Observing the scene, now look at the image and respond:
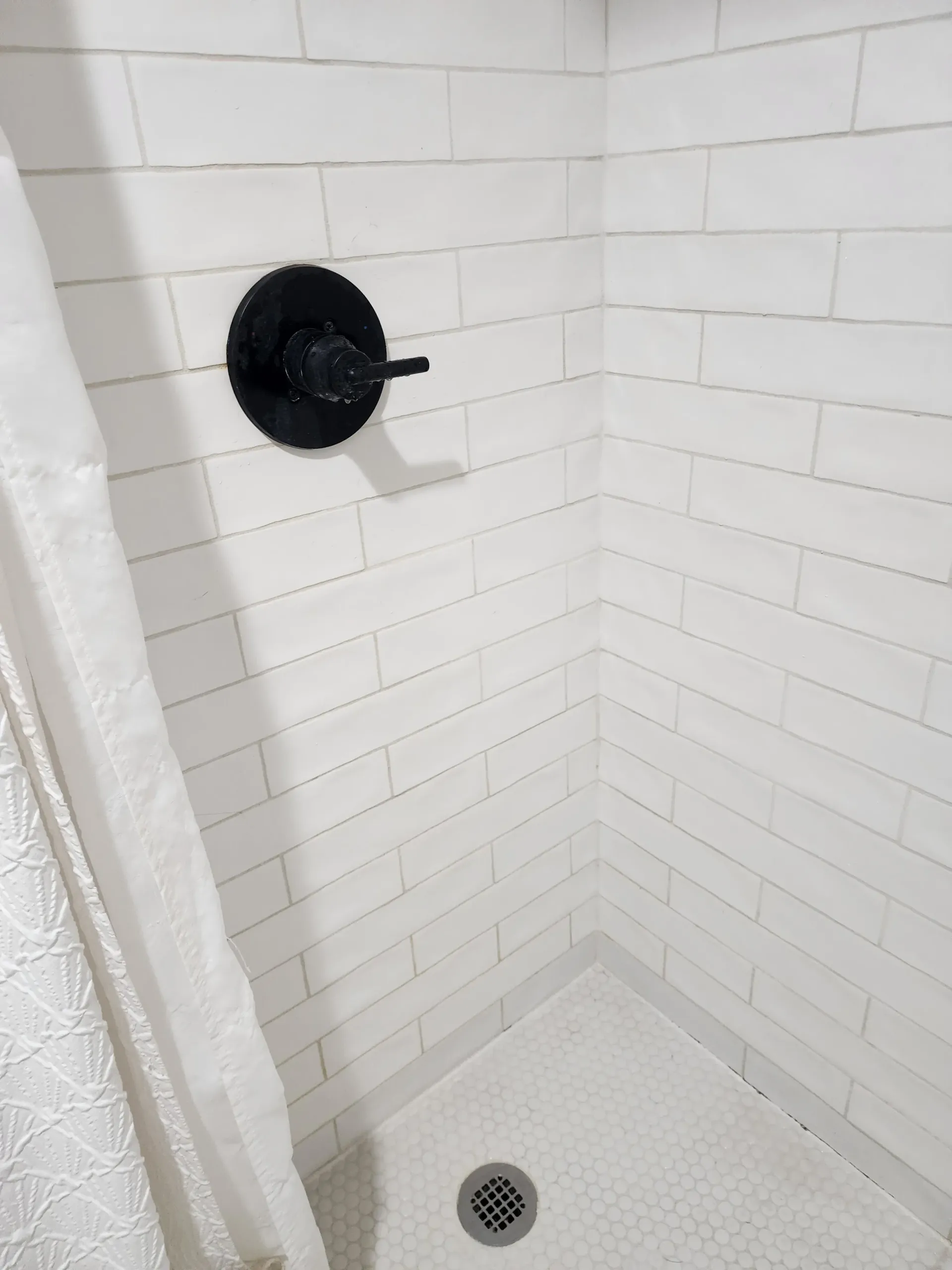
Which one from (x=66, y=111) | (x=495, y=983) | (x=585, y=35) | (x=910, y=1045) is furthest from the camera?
(x=495, y=983)

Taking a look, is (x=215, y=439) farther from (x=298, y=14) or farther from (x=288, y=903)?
(x=288, y=903)

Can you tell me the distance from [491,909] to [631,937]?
1.04ft

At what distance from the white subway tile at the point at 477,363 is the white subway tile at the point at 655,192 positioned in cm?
16

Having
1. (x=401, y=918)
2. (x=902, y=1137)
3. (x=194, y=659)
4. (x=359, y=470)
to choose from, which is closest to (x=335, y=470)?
(x=359, y=470)

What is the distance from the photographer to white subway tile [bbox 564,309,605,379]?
1176 mm

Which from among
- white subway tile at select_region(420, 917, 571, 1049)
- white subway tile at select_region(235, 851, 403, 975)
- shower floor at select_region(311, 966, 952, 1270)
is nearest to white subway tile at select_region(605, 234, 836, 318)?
white subway tile at select_region(235, 851, 403, 975)

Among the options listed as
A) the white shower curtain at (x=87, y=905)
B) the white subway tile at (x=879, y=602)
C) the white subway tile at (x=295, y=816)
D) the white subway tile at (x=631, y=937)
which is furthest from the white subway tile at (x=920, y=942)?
the white shower curtain at (x=87, y=905)

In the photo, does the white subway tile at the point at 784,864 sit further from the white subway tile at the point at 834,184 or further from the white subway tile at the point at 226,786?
the white subway tile at the point at 834,184

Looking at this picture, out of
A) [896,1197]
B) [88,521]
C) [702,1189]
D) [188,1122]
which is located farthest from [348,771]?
[896,1197]

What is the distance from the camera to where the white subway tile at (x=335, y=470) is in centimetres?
92

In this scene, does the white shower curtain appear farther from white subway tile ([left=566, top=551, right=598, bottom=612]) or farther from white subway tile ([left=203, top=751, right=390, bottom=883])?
white subway tile ([left=566, top=551, right=598, bottom=612])

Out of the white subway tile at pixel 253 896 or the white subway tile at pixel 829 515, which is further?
the white subway tile at pixel 253 896

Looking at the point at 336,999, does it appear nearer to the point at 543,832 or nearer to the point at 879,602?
the point at 543,832

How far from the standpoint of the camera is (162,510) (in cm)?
87
